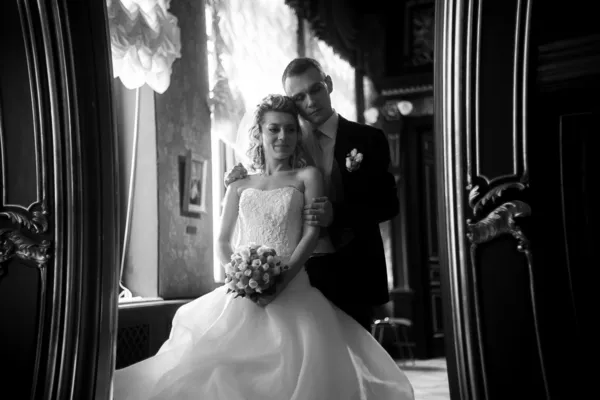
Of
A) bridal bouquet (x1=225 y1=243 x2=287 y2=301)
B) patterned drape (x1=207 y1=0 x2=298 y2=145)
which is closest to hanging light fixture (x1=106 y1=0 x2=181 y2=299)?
patterned drape (x1=207 y1=0 x2=298 y2=145)

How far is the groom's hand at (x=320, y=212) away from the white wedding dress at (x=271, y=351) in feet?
0.61

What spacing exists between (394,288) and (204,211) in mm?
3257

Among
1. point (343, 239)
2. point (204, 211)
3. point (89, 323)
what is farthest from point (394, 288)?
point (89, 323)

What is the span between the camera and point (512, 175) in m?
1.01

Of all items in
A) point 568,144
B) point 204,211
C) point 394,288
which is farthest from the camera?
point 394,288

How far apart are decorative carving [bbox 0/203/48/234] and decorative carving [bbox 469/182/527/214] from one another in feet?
3.09

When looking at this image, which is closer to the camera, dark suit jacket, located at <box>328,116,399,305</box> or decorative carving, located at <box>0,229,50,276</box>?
decorative carving, located at <box>0,229,50,276</box>

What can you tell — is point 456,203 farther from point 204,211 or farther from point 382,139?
point 204,211

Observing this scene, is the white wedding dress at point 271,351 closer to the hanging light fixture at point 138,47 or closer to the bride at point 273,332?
the bride at point 273,332

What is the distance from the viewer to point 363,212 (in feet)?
6.79

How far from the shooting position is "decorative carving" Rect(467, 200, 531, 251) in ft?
3.27

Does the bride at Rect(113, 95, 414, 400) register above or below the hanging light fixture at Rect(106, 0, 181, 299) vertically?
below

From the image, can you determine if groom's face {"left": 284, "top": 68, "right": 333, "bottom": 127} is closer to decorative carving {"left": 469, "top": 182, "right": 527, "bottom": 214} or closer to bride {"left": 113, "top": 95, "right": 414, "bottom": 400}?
bride {"left": 113, "top": 95, "right": 414, "bottom": 400}

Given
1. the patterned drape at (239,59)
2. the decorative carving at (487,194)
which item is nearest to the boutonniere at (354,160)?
the decorative carving at (487,194)
